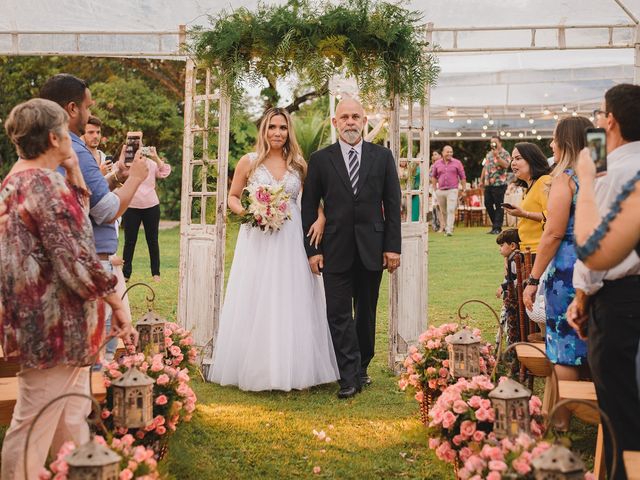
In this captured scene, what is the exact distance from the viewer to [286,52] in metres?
6.90

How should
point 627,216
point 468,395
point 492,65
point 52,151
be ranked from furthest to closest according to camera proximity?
point 492,65 < point 468,395 < point 52,151 < point 627,216

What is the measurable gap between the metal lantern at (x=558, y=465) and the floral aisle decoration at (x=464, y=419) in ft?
3.57

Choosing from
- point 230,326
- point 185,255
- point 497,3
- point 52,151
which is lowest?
point 230,326

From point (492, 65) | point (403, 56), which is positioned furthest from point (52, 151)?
point (492, 65)

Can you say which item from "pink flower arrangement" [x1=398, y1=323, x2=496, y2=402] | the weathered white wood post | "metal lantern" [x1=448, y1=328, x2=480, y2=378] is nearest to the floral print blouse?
"metal lantern" [x1=448, y1=328, x2=480, y2=378]

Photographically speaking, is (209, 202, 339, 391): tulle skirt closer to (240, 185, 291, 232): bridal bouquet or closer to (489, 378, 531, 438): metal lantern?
(240, 185, 291, 232): bridal bouquet

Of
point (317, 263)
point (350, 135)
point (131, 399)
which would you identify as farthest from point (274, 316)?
point (131, 399)

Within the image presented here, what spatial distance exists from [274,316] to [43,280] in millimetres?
3602

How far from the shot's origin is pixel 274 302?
679 cm

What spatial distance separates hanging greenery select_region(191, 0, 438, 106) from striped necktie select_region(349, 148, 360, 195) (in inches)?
29.9

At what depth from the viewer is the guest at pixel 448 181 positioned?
2050cm

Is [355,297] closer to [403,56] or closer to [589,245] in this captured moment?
[403,56]

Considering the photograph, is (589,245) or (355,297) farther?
(355,297)

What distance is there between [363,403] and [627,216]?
3.71 meters
